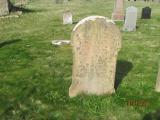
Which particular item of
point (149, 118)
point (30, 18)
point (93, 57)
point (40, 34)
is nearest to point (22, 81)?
point (93, 57)

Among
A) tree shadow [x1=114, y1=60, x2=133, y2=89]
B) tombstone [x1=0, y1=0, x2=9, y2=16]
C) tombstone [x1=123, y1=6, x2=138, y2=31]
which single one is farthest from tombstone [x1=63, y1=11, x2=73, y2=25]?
tree shadow [x1=114, y1=60, x2=133, y2=89]

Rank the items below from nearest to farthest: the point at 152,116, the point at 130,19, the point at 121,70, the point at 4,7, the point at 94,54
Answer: the point at 152,116, the point at 94,54, the point at 121,70, the point at 130,19, the point at 4,7

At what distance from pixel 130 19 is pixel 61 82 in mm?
8732

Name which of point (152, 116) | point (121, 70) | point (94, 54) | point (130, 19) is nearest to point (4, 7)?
point (130, 19)

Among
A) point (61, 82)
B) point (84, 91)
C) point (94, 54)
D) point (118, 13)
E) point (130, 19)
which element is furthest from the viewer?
point (118, 13)

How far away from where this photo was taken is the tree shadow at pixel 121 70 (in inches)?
382

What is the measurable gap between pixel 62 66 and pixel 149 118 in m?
4.50

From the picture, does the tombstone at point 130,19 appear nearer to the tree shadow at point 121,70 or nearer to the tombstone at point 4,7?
the tree shadow at point 121,70

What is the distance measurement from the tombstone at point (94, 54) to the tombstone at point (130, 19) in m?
9.11

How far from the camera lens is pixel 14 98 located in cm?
855

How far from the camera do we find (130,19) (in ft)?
56.6

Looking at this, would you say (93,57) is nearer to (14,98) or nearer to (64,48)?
(14,98)

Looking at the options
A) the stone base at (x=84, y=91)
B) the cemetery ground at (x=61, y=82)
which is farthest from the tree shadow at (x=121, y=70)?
the stone base at (x=84, y=91)

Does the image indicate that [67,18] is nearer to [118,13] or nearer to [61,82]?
[118,13]
